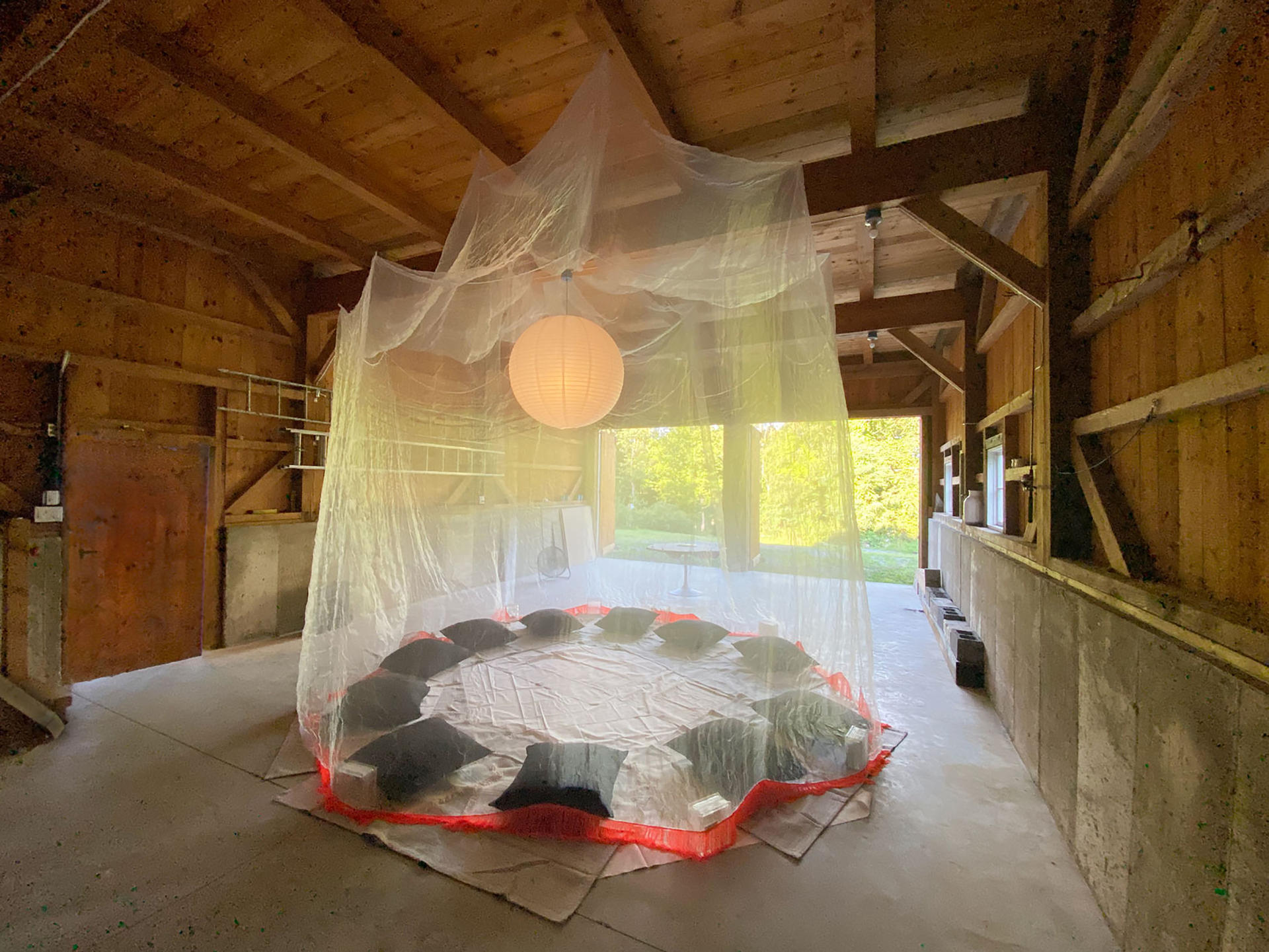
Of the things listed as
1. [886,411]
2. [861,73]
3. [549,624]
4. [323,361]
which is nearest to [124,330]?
[323,361]

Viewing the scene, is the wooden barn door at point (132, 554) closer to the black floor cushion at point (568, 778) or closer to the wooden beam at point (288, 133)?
the wooden beam at point (288, 133)

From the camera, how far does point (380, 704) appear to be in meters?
2.31

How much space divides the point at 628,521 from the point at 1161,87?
2154mm

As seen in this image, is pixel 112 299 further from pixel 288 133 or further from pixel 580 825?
pixel 580 825

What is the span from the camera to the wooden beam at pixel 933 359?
379 cm

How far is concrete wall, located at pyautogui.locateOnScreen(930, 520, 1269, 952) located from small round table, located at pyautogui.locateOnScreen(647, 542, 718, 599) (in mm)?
1218

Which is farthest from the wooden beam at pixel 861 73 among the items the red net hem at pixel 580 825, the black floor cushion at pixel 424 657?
the black floor cushion at pixel 424 657

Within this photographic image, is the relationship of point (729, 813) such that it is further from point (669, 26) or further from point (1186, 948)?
point (669, 26)

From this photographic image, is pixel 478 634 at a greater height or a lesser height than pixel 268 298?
lesser

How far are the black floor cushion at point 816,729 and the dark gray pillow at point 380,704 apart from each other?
163cm

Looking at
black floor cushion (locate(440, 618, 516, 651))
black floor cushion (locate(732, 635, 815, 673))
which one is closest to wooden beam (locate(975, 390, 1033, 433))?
black floor cushion (locate(732, 635, 815, 673))

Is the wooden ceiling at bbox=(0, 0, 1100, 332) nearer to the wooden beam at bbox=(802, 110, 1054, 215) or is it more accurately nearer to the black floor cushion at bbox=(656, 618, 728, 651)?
the wooden beam at bbox=(802, 110, 1054, 215)

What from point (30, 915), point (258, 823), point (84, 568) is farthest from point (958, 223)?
point (84, 568)

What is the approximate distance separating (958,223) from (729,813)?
253cm
